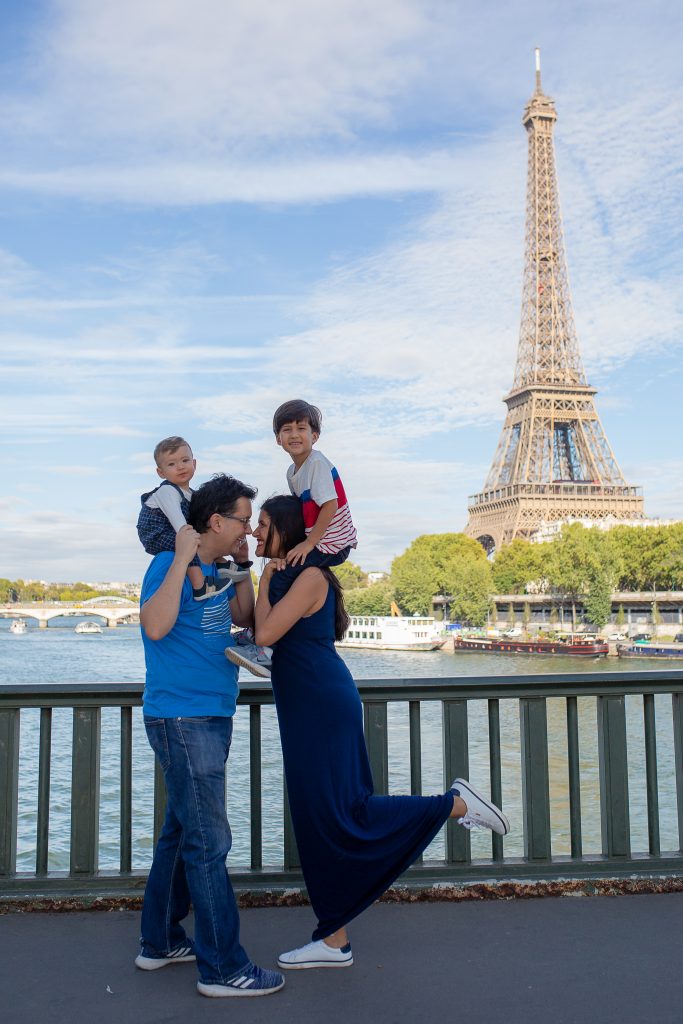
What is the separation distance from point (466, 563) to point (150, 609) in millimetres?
69398

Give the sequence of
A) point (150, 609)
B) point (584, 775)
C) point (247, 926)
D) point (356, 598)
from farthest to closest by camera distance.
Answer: point (356, 598) < point (584, 775) < point (247, 926) < point (150, 609)

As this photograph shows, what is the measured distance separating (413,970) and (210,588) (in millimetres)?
1362

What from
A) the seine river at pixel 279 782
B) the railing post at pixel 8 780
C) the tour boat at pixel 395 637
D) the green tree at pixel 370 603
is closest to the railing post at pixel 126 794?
the railing post at pixel 8 780

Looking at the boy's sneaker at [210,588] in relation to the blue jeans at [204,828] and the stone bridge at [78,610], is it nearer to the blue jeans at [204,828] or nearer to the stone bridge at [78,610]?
the blue jeans at [204,828]

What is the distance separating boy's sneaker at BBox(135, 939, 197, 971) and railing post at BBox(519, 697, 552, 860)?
56.6 inches

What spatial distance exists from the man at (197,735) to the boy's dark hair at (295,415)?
608 mm

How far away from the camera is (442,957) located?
3.23 metres

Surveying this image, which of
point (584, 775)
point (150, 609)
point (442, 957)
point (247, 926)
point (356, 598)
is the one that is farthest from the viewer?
point (356, 598)

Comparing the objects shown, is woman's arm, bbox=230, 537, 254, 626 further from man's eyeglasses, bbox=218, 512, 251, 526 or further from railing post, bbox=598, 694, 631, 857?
railing post, bbox=598, 694, 631, 857

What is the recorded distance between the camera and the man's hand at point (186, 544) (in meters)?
2.99

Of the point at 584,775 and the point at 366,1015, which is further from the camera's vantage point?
the point at 584,775

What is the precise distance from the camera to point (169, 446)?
11.6ft

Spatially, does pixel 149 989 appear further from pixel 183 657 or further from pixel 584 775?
pixel 584 775

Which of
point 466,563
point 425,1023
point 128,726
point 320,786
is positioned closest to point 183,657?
point 320,786
